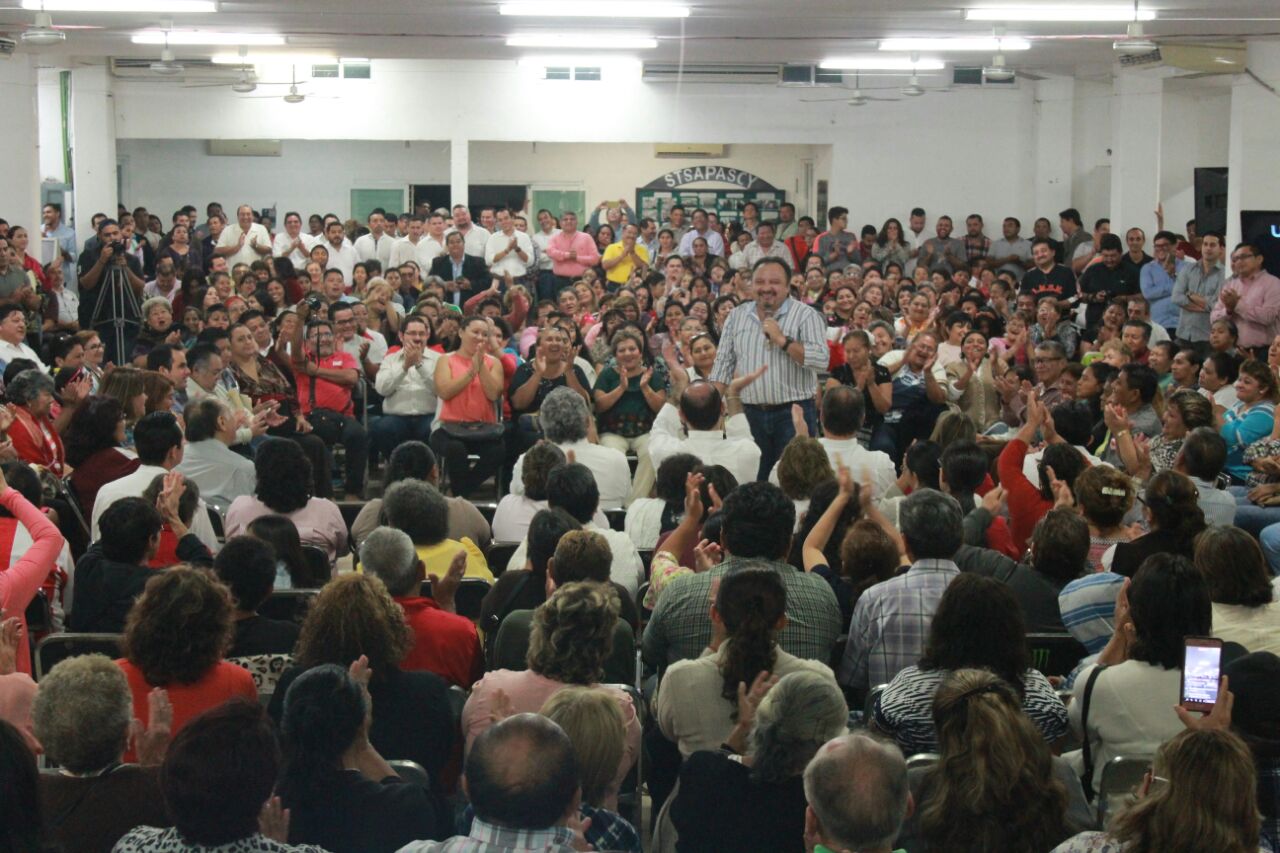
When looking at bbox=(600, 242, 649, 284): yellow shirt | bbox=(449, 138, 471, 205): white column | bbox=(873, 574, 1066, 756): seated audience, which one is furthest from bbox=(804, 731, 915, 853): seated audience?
bbox=(449, 138, 471, 205): white column

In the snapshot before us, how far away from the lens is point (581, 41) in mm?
11875

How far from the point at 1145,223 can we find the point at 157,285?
8923mm

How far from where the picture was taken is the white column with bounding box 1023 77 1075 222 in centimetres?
1619

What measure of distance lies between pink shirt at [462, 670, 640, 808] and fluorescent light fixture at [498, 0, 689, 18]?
268 inches

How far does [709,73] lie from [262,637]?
44.2 ft

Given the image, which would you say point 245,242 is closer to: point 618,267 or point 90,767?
point 618,267

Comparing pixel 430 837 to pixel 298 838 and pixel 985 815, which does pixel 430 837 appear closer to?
pixel 298 838

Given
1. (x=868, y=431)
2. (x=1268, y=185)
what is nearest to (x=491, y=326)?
(x=868, y=431)

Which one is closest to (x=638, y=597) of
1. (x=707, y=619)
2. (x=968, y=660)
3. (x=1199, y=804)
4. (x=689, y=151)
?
(x=707, y=619)

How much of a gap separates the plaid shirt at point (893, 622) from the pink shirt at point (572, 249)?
1051 centimetres

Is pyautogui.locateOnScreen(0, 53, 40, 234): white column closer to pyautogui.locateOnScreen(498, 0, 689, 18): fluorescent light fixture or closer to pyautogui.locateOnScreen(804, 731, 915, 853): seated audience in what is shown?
pyautogui.locateOnScreen(498, 0, 689, 18): fluorescent light fixture

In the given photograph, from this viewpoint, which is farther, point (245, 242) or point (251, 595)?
point (245, 242)

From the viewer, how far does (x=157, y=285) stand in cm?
1223

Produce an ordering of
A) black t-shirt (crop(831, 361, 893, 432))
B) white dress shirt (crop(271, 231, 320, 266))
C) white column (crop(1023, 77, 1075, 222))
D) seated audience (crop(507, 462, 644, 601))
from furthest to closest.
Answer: white column (crop(1023, 77, 1075, 222)) → white dress shirt (crop(271, 231, 320, 266)) → black t-shirt (crop(831, 361, 893, 432)) → seated audience (crop(507, 462, 644, 601))
